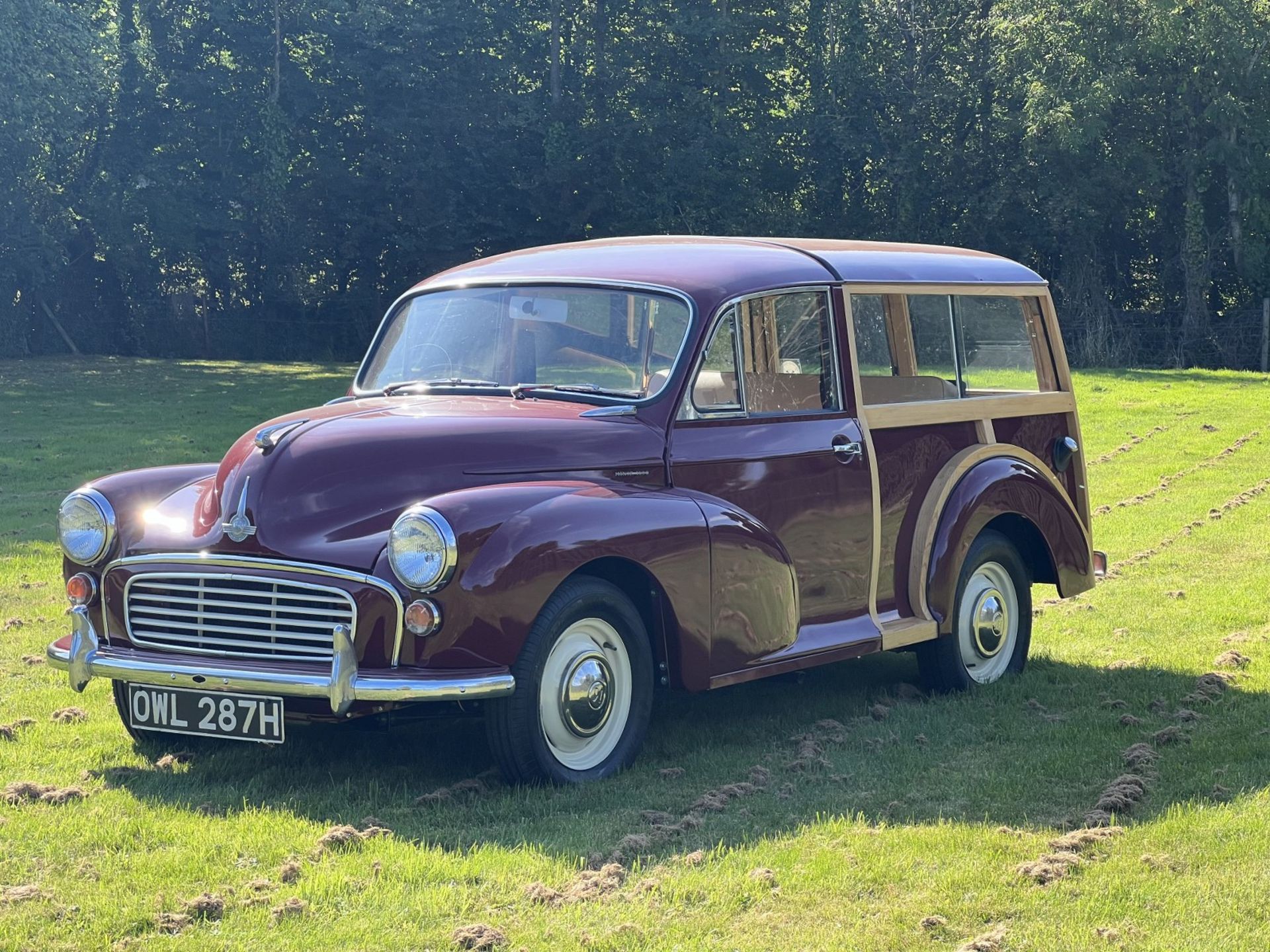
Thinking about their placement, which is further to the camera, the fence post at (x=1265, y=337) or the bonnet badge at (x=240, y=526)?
the fence post at (x=1265, y=337)

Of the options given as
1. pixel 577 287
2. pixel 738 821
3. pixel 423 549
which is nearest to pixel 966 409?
pixel 577 287

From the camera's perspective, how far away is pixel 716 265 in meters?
6.46

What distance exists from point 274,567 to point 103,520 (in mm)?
1062

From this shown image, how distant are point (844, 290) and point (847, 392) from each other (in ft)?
1.54

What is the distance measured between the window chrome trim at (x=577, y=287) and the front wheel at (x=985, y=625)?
1.89 meters

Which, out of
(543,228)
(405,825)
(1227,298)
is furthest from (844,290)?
(543,228)

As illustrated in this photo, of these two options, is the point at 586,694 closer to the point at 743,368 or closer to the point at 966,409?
the point at 743,368

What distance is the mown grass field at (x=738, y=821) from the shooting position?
159 inches

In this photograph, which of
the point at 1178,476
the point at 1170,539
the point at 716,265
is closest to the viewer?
the point at 716,265

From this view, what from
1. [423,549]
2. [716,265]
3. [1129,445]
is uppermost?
[716,265]

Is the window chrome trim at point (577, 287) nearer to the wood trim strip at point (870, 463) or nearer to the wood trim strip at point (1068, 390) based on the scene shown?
the wood trim strip at point (870, 463)

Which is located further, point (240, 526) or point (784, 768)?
point (784, 768)

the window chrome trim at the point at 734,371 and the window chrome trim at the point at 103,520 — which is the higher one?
the window chrome trim at the point at 734,371

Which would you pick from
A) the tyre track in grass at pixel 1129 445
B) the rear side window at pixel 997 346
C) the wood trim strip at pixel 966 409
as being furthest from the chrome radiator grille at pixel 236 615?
the tyre track in grass at pixel 1129 445
